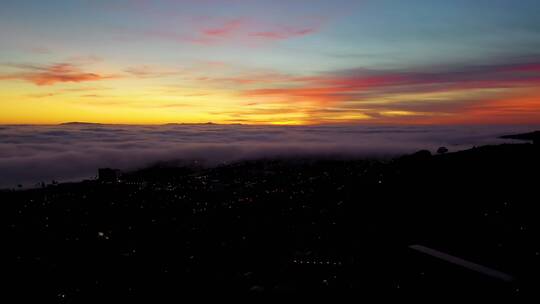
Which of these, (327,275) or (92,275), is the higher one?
(327,275)

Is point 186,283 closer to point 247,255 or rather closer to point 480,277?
point 247,255

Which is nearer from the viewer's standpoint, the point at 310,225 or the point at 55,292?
the point at 55,292

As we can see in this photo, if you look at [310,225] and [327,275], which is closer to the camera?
[327,275]

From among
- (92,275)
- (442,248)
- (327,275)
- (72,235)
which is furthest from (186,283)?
(72,235)

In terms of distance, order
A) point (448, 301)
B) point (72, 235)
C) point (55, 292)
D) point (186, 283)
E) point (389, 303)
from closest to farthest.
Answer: point (448, 301), point (389, 303), point (186, 283), point (55, 292), point (72, 235)

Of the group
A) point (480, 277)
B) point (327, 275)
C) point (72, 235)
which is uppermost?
point (480, 277)

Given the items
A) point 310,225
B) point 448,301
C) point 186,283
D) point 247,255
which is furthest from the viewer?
point 310,225

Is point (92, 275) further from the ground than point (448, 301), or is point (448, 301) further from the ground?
point (448, 301)

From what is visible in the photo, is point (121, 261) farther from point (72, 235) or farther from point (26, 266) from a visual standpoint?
point (72, 235)

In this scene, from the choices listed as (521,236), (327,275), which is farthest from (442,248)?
(327,275)
